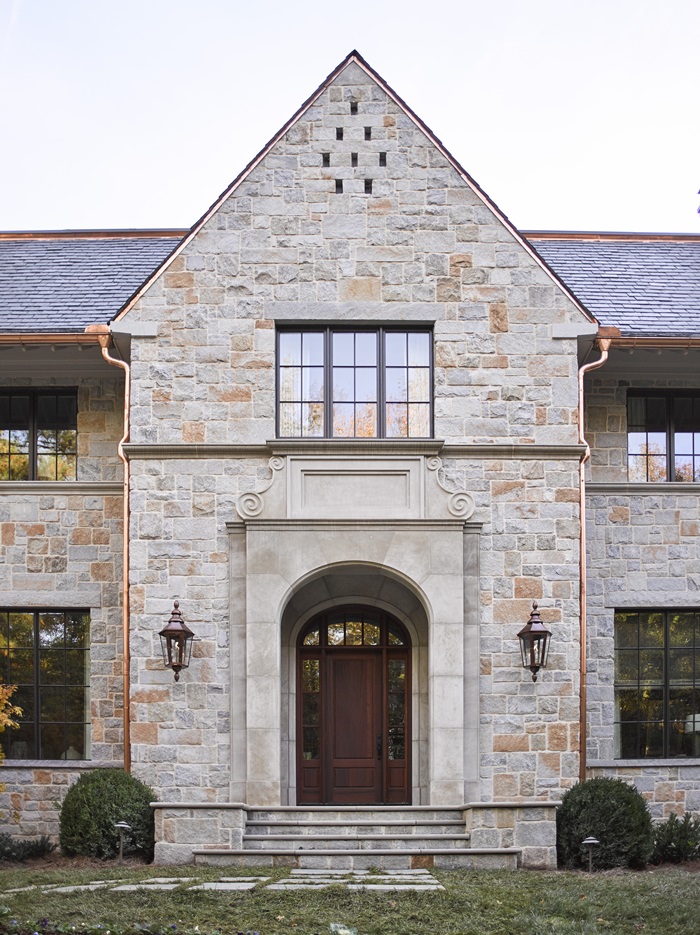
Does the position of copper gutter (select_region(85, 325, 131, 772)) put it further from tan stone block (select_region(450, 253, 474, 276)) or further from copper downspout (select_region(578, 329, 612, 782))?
copper downspout (select_region(578, 329, 612, 782))

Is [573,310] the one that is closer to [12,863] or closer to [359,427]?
[359,427]

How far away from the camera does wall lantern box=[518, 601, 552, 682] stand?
13.7 m

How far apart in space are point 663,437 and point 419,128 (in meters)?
5.66

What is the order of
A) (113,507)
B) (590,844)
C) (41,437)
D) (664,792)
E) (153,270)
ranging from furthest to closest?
(153,270) → (41,437) → (113,507) → (664,792) → (590,844)

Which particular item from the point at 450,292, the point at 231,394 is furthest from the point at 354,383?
the point at 450,292

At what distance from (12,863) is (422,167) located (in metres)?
10.2

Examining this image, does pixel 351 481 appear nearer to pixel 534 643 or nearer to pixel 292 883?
pixel 534 643

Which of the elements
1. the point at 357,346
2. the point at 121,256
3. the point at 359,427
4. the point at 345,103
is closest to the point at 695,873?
the point at 359,427

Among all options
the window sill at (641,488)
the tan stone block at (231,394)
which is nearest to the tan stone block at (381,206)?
the tan stone block at (231,394)

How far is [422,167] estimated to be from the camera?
14750 mm

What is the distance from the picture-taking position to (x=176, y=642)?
13695 millimetres

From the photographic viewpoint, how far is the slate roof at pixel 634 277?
53.1 feet

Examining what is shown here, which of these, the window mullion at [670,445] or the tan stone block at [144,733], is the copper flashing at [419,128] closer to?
the window mullion at [670,445]

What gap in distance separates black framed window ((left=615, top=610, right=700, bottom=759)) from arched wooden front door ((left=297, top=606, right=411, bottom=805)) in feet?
10.2
